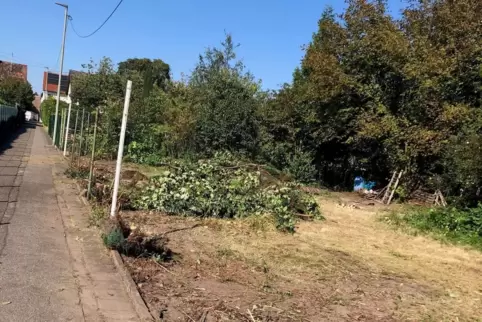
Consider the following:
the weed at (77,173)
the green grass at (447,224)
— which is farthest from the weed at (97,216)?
the green grass at (447,224)

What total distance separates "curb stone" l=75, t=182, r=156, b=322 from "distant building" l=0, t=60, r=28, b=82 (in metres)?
73.7

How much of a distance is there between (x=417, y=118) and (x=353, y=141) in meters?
3.34

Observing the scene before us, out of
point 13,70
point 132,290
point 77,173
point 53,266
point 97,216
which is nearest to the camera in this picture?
point 132,290

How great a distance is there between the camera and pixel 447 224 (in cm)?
1142

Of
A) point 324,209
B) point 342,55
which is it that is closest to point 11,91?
point 342,55

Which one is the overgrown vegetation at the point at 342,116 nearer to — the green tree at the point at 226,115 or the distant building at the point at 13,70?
the green tree at the point at 226,115

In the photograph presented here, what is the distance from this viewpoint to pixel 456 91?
14969 millimetres

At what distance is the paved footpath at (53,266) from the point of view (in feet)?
14.8

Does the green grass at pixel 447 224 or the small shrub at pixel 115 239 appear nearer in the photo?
the small shrub at pixel 115 239

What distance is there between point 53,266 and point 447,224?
9391 millimetres

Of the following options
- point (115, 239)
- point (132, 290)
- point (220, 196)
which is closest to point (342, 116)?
point (220, 196)

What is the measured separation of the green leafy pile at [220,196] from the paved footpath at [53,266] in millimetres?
1659

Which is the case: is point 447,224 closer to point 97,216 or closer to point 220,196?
point 220,196

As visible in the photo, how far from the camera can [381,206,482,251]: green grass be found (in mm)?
10548
